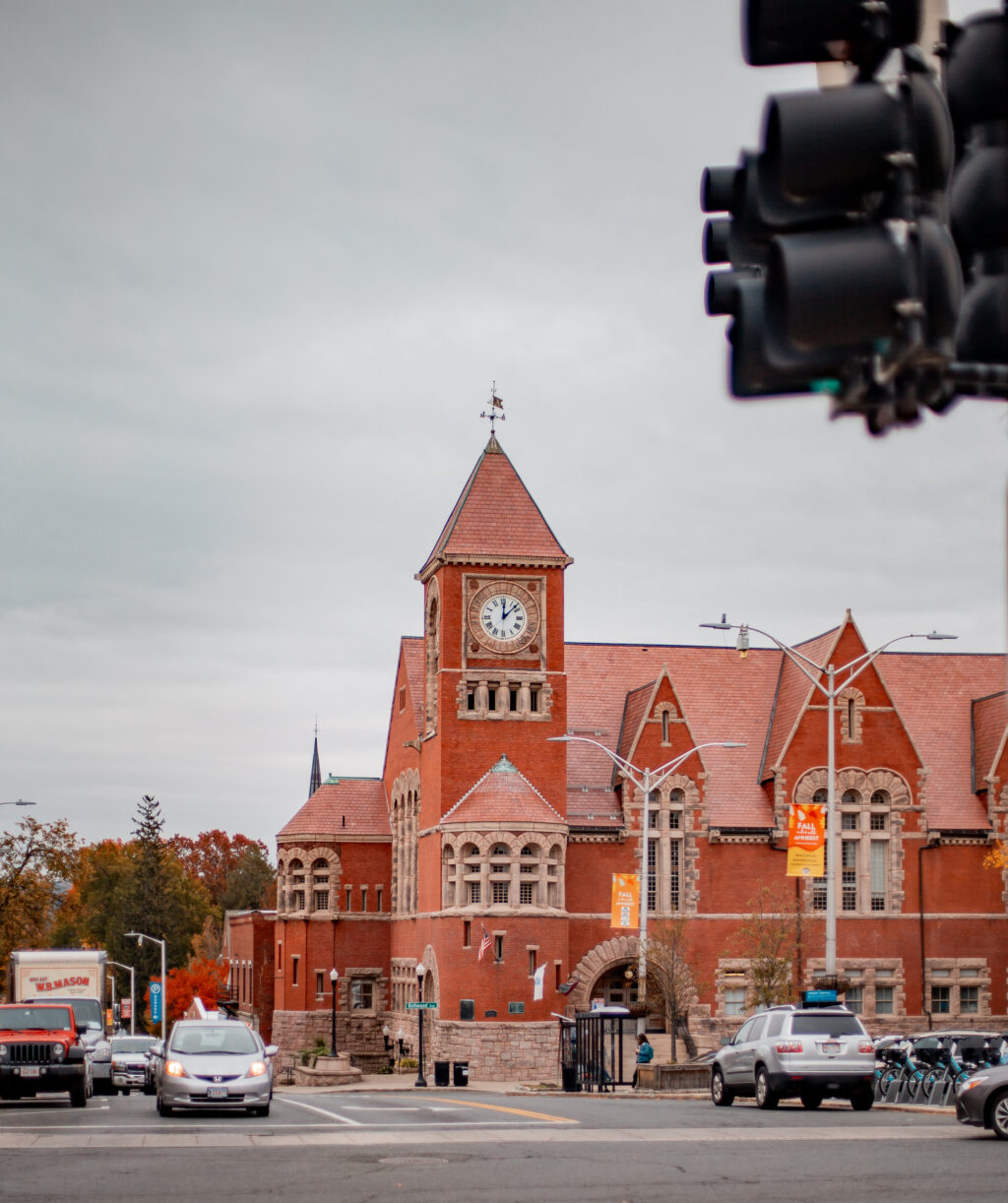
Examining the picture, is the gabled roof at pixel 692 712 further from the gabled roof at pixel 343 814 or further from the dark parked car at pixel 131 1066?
the dark parked car at pixel 131 1066

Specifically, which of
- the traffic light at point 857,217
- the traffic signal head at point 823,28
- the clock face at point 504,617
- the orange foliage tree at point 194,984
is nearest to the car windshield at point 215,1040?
the traffic light at point 857,217

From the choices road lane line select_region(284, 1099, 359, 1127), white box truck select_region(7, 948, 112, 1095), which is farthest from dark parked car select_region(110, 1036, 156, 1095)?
road lane line select_region(284, 1099, 359, 1127)

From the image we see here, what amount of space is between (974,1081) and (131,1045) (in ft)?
111

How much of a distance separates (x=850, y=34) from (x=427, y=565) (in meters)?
63.7

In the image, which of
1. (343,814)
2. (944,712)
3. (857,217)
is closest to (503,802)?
(343,814)

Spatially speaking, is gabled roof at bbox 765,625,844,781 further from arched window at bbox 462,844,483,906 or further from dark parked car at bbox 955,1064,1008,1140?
dark parked car at bbox 955,1064,1008,1140

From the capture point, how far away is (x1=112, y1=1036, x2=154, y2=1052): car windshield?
48.1 meters

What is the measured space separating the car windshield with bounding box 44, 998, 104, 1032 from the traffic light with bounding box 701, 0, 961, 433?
37.2m

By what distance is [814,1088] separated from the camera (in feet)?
83.8

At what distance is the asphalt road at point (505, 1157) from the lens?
14797 mm

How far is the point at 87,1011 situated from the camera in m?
39.2

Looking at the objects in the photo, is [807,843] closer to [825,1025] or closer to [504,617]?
[825,1025]

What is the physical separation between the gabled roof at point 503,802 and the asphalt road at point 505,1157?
34.4 meters

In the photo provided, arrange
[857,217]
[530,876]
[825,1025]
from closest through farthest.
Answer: [857,217] < [825,1025] < [530,876]
